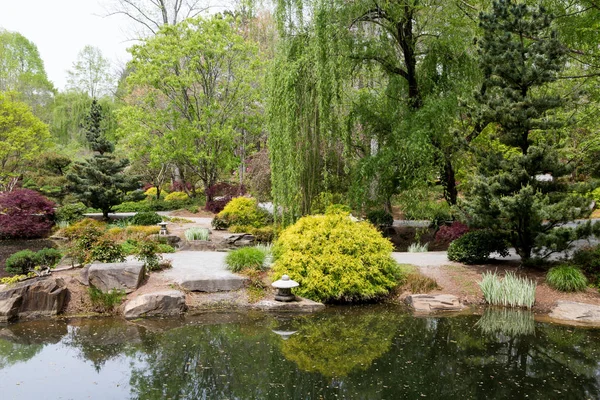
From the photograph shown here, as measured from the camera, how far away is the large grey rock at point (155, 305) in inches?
317

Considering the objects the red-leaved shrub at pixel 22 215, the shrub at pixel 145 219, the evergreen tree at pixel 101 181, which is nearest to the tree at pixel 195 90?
the evergreen tree at pixel 101 181

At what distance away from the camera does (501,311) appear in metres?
8.51

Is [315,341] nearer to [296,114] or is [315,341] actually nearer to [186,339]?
[186,339]

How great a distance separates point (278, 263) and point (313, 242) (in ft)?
2.83

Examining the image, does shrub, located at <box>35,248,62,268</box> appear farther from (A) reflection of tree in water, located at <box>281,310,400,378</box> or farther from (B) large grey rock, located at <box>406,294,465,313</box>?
(B) large grey rock, located at <box>406,294,465,313</box>

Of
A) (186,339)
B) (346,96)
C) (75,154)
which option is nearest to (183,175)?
(75,154)

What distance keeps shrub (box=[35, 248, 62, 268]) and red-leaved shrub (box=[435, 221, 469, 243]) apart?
1015 cm

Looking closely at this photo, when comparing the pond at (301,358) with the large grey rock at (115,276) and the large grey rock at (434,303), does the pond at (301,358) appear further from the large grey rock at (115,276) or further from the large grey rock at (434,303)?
the large grey rock at (115,276)

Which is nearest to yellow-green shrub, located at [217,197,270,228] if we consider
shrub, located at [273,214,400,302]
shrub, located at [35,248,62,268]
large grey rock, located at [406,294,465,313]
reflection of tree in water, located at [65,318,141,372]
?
shrub, located at [273,214,400,302]

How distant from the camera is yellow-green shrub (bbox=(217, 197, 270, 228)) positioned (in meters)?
15.2

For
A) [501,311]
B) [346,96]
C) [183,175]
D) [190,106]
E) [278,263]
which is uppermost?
[190,106]

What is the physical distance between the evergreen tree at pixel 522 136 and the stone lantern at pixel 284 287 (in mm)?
4224

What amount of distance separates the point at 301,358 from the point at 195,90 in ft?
54.7

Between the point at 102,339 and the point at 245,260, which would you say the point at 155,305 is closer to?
the point at 102,339
